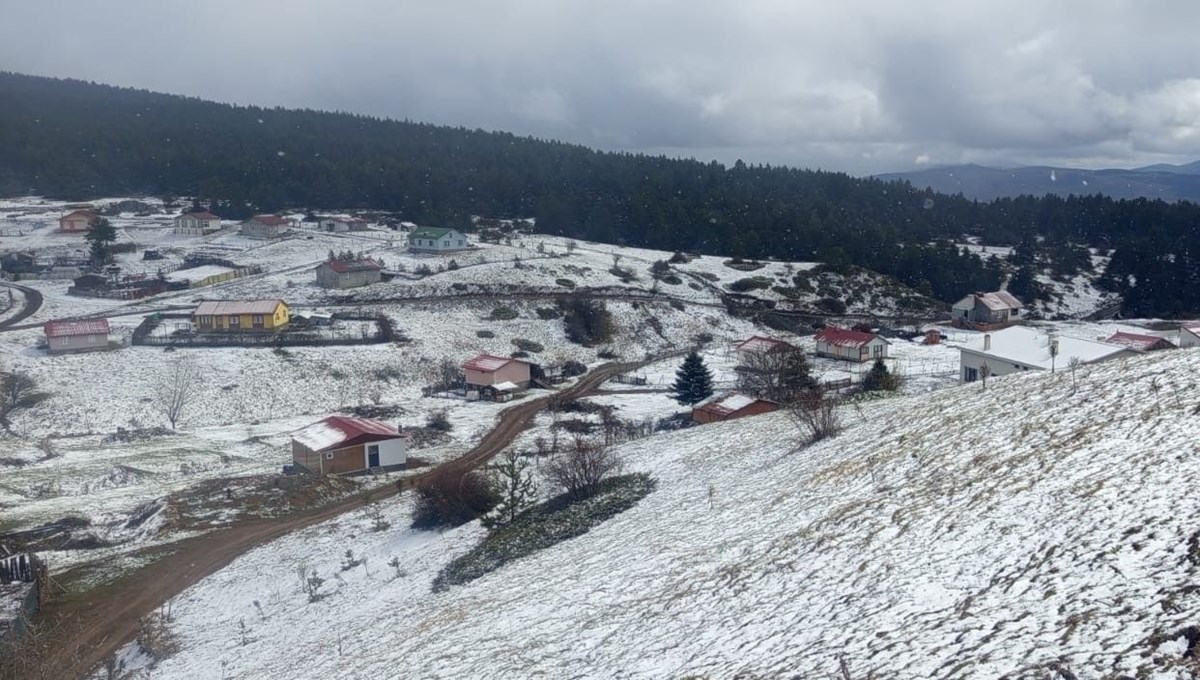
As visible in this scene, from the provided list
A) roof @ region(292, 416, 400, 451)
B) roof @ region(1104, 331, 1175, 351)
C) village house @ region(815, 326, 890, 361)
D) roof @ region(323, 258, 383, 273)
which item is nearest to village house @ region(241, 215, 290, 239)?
roof @ region(323, 258, 383, 273)

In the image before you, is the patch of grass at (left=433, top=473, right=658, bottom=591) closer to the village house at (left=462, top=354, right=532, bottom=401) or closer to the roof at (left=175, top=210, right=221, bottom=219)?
the village house at (left=462, top=354, right=532, bottom=401)

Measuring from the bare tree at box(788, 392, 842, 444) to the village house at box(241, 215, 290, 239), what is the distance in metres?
85.0

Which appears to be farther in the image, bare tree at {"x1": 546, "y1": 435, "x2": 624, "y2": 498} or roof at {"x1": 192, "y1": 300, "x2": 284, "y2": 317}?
roof at {"x1": 192, "y1": 300, "x2": 284, "y2": 317}

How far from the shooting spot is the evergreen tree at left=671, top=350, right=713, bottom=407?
45.5 meters

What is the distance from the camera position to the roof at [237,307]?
5919cm

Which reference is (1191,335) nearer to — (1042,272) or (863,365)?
(863,365)

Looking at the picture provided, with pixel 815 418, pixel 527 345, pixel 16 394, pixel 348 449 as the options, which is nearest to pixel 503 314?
pixel 527 345

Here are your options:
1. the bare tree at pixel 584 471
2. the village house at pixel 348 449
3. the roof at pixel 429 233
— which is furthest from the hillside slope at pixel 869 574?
the roof at pixel 429 233

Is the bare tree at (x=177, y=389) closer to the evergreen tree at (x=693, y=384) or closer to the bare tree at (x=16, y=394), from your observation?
the bare tree at (x=16, y=394)

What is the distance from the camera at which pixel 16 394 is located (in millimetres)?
45094

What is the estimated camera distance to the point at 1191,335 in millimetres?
49438

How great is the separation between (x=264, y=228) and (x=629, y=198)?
155 feet

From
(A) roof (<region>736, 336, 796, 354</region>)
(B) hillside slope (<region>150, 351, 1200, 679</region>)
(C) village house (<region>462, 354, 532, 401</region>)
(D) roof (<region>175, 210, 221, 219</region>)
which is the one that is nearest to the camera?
(B) hillside slope (<region>150, 351, 1200, 679</region>)

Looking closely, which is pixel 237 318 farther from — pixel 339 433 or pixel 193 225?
pixel 193 225
